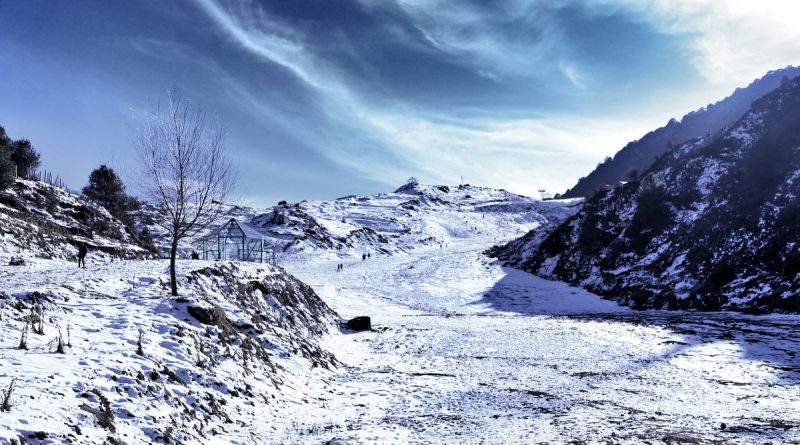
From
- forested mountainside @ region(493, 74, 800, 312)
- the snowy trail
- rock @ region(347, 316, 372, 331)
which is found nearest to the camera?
the snowy trail

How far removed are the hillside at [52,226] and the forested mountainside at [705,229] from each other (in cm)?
4899

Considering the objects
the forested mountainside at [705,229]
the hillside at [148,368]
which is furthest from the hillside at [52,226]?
the forested mountainside at [705,229]

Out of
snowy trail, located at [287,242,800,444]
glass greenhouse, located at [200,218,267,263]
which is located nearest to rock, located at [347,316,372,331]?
snowy trail, located at [287,242,800,444]

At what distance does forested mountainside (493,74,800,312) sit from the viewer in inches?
1363

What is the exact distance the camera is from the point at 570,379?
1655 centimetres

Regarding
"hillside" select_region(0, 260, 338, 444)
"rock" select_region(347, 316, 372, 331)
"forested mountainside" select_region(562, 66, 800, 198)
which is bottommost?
"rock" select_region(347, 316, 372, 331)

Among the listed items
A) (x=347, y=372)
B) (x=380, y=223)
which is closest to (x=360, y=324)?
(x=347, y=372)

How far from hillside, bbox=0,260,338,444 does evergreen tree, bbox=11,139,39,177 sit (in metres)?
55.7

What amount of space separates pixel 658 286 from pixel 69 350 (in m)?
43.5

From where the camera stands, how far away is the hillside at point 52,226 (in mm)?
33031

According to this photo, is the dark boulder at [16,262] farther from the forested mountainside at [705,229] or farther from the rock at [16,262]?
the forested mountainside at [705,229]

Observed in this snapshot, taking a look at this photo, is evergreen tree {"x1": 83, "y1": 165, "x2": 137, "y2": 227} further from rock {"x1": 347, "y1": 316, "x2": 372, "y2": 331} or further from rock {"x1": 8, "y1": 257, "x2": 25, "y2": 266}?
rock {"x1": 347, "y1": 316, "x2": 372, "y2": 331}

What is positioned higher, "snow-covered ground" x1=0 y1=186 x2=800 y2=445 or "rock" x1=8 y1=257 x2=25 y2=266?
"rock" x1=8 y1=257 x2=25 y2=266

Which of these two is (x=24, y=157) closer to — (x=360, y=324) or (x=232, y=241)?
(x=232, y=241)
